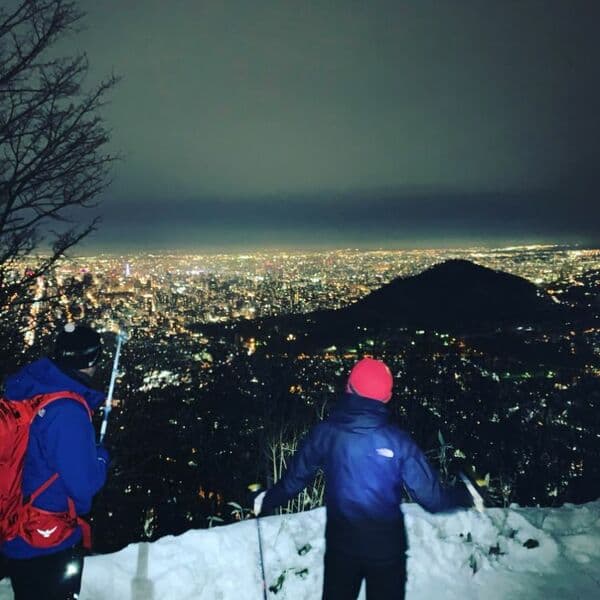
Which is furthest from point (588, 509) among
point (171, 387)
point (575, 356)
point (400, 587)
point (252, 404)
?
point (575, 356)

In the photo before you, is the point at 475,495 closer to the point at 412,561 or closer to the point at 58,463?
the point at 412,561

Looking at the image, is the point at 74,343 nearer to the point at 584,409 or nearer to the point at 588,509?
the point at 588,509

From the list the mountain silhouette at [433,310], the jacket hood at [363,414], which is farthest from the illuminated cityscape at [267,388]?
the jacket hood at [363,414]

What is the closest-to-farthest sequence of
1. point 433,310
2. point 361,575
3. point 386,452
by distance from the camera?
point 386,452, point 361,575, point 433,310

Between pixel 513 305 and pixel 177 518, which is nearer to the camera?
pixel 177 518

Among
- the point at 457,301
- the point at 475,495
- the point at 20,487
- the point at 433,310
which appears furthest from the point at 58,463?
the point at 457,301

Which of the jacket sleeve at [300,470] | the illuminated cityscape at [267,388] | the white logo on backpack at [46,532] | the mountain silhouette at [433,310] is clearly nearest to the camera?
the white logo on backpack at [46,532]

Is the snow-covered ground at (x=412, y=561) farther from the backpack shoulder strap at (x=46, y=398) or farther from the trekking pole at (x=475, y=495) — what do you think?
the backpack shoulder strap at (x=46, y=398)
